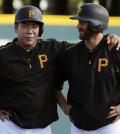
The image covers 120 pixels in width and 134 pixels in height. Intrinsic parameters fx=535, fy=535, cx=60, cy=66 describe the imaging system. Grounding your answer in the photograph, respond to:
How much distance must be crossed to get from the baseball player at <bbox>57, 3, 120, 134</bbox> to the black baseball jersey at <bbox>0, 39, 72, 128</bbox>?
0.75 feet

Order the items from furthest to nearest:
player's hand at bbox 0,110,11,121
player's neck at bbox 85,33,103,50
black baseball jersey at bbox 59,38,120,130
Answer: player's hand at bbox 0,110,11,121, player's neck at bbox 85,33,103,50, black baseball jersey at bbox 59,38,120,130

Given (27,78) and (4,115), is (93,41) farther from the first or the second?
(4,115)

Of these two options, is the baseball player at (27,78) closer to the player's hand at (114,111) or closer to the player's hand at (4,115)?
the player's hand at (4,115)

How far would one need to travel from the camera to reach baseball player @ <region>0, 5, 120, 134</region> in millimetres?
4992

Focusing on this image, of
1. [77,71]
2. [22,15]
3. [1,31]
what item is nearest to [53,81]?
[77,71]

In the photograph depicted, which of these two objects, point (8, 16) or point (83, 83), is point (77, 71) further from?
point (8, 16)

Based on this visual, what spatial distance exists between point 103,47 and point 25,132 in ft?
3.60

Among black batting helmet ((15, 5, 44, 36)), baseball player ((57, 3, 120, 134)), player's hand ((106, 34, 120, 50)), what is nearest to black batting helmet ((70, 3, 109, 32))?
baseball player ((57, 3, 120, 134))

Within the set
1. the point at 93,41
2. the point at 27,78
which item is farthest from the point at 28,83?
the point at 93,41

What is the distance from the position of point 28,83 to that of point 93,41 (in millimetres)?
720

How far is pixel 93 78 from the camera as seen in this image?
4.82 m

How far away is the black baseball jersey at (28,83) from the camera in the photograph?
499cm

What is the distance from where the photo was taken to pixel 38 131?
5133mm

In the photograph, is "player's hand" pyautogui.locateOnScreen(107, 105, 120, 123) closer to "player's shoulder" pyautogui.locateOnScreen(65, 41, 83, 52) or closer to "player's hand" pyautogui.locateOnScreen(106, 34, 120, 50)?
"player's hand" pyautogui.locateOnScreen(106, 34, 120, 50)
